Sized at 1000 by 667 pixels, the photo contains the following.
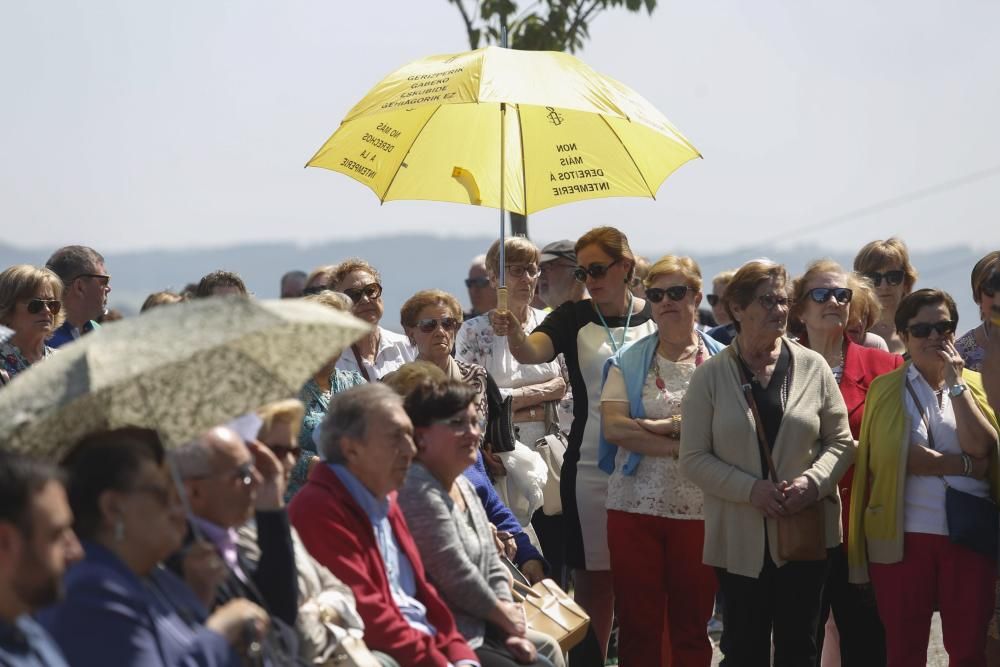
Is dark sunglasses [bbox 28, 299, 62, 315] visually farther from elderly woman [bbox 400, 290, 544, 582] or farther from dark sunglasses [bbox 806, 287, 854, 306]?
dark sunglasses [bbox 806, 287, 854, 306]

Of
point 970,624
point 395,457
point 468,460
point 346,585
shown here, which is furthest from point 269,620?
point 970,624

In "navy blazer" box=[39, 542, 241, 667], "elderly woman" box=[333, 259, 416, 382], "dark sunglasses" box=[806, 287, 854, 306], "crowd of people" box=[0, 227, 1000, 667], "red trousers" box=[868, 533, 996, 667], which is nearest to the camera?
"navy blazer" box=[39, 542, 241, 667]

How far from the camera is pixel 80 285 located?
7.52 meters

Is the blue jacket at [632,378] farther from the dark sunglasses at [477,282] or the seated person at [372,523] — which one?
the dark sunglasses at [477,282]

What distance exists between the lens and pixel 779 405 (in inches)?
248

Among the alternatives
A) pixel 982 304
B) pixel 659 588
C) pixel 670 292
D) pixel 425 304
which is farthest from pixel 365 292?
pixel 982 304

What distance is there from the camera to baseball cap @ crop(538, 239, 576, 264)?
7.84m

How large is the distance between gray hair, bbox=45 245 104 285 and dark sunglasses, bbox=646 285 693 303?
10.2 ft

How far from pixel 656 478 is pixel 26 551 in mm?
Result: 4106

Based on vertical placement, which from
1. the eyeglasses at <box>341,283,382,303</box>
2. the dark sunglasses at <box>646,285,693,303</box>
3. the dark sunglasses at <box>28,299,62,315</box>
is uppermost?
the dark sunglasses at <box>28,299,62,315</box>

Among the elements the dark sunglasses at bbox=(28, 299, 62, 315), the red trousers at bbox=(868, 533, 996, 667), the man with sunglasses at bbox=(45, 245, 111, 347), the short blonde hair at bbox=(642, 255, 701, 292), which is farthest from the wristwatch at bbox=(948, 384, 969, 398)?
the man with sunglasses at bbox=(45, 245, 111, 347)

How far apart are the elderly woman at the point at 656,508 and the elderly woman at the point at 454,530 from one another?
3.54ft

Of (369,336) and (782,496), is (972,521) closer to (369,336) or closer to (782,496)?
(782,496)

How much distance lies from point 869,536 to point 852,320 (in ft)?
4.14
